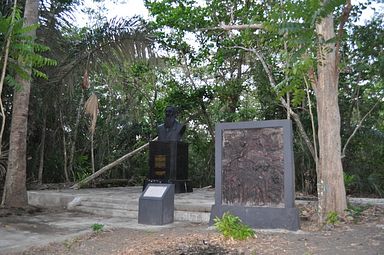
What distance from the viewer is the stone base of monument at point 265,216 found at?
19.5 feet

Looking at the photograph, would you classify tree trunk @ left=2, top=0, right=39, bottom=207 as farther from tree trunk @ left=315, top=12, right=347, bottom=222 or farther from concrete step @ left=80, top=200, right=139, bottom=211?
tree trunk @ left=315, top=12, right=347, bottom=222

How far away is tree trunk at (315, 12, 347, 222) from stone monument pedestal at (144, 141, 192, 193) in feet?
13.1

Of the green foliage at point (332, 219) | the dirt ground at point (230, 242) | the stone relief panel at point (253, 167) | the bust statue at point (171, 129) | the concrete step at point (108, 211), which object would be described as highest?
the bust statue at point (171, 129)

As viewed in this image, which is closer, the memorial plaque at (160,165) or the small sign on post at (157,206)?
the small sign on post at (157,206)

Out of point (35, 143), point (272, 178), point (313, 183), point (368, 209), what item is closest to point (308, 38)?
point (272, 178)

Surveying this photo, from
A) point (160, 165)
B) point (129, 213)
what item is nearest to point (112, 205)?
point (129, 213)

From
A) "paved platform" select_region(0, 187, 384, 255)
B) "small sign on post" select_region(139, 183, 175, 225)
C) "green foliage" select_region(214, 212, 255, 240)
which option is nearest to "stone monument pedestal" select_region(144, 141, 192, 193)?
"paved platform" select_region(0, 187, 384, 255)

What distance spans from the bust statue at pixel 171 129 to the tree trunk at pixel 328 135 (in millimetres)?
4164

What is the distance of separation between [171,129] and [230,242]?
5.40 meters

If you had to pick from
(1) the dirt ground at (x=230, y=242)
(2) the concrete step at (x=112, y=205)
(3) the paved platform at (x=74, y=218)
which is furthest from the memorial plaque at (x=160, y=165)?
(1) the dirt ground at (x=230, y=242)

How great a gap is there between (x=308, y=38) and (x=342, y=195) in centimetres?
295

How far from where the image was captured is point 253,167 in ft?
21.0

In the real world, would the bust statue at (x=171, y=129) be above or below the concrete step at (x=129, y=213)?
above

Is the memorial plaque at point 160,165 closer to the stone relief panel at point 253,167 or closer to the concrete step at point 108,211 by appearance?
the concrete step at point 108,211
